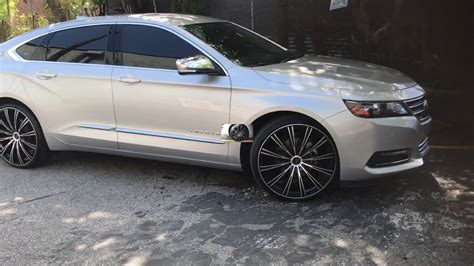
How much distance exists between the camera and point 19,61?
19.3 ft

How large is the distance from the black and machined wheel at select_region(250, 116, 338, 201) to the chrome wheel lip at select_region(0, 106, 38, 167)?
2.58m

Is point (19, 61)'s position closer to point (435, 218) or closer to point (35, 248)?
point (35, 248)

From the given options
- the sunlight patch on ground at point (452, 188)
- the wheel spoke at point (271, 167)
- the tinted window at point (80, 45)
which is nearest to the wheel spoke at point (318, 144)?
the wheel spoke at point (271, 167)

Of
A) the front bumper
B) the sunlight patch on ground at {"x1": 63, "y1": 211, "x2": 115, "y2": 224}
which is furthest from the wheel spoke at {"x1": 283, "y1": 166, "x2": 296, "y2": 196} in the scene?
the sunlight patch on ground at {"x1": 63, "y1": 211, "x2": 115, "y2": 224}

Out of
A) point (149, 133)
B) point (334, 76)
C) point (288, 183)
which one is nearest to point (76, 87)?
point (149, 133)

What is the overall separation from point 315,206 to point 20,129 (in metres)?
3.31

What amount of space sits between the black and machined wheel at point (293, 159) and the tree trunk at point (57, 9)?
8434 millimetres

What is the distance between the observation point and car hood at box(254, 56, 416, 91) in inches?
181

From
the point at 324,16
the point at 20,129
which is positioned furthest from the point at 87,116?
the point at 324,16

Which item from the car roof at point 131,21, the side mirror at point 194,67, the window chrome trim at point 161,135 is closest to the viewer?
the side mirror at point 194,67

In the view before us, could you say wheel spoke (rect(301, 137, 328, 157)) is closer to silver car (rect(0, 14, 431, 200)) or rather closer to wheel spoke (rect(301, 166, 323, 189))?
silver car (rect(0, 14, 431, 200))

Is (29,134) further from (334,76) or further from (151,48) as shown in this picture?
(334,76)

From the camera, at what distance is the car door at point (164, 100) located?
16.1 ft

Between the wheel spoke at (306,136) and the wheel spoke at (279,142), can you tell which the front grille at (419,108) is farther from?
the wheel spoke at (279,142)
